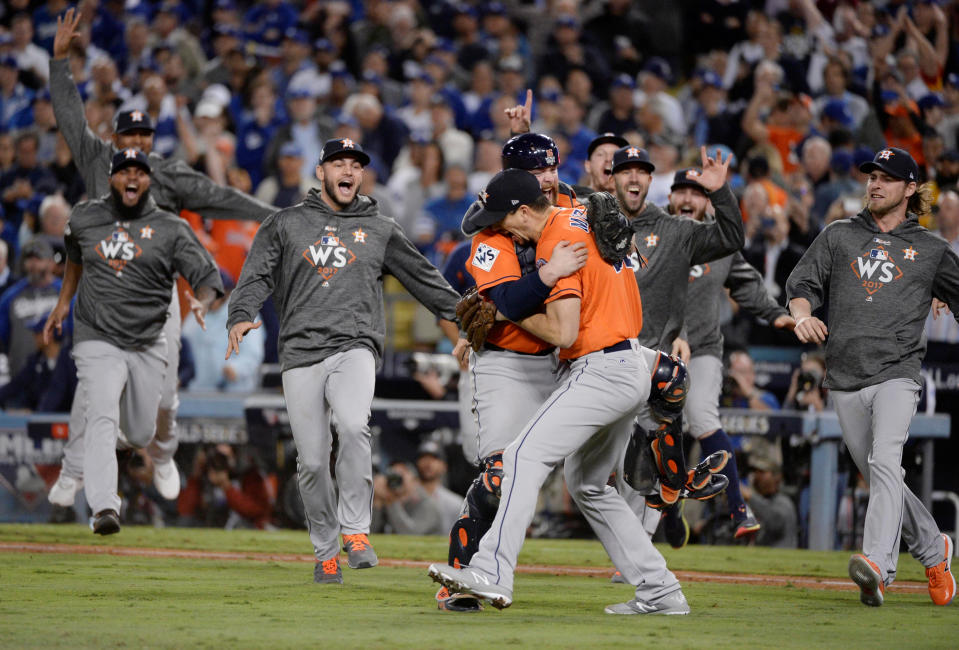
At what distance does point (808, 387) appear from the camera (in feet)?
37.4

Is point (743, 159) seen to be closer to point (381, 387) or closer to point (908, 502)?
point (381, 387)

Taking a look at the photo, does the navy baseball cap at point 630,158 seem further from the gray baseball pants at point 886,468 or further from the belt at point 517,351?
the belt at point 517,351

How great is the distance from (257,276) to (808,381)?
5.61 m

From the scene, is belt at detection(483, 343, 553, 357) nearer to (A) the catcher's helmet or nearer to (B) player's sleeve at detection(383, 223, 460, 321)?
(A) the catcher's helmet

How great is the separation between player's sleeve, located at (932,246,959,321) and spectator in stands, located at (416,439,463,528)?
531cm

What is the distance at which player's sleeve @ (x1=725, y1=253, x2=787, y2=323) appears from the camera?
29.6ft

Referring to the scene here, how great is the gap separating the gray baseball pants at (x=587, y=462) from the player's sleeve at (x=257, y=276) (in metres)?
2.08

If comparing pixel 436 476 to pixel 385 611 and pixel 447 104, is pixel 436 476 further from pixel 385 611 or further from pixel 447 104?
pixel 447 104

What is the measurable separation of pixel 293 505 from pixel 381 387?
4.77 feet

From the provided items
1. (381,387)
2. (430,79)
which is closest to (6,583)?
(381,387)

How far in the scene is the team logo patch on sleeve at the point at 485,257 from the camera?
19.8 ft

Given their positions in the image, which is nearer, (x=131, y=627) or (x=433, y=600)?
(x=131, y=627)

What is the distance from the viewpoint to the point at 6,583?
719 centimetres

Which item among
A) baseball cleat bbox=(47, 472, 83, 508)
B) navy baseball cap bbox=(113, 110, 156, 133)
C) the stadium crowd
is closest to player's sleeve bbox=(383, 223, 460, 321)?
navy baseball cap bbox=(113, 110, 156, 133)
